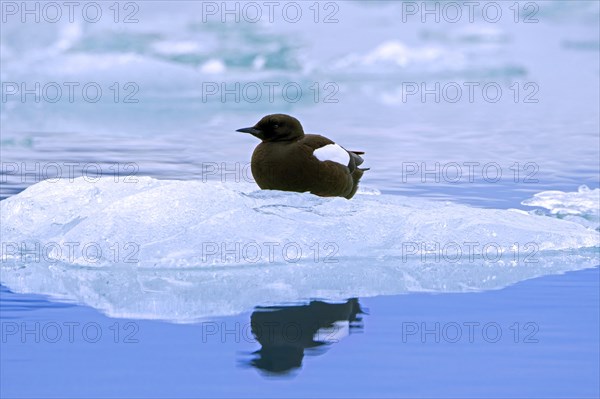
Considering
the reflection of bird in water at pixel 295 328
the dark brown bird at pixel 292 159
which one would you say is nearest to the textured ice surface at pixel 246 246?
the dark brown bird at pixel 292 159

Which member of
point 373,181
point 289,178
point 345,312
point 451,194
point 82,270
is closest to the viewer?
point 345,312

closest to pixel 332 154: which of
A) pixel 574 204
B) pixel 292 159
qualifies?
pixel 292 159

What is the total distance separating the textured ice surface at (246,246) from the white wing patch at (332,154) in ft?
1.00

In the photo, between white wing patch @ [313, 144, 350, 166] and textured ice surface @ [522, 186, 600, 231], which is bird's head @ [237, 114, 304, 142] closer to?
white wing patch @ [313, 144, 350, 166]

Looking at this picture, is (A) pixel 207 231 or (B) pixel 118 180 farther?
(B) pixel 118 180

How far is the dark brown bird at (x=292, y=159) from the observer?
7.83 metres

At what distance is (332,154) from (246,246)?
1206mm

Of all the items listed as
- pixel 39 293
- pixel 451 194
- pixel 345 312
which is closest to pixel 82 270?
pixel 39 293

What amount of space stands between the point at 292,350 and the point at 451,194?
5.73 m

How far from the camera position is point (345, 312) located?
5.83 meters

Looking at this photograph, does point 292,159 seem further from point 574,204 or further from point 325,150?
point 574,204

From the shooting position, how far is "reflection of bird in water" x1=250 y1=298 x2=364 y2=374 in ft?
16.3

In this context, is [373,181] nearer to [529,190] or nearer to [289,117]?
[529,190]

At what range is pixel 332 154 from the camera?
8055 millimetres
